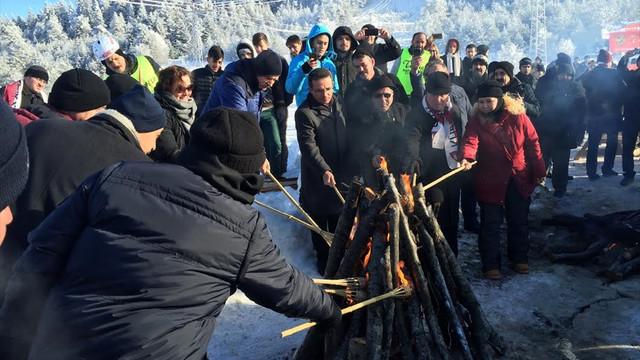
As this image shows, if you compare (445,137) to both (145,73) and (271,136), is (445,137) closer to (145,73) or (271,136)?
(271,136)

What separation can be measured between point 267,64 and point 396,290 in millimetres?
2447

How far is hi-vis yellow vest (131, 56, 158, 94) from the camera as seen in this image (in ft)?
18.9

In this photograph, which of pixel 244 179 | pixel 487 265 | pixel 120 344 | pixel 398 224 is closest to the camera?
pixel 120 344

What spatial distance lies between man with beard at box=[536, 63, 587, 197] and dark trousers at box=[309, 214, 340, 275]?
15.5ft

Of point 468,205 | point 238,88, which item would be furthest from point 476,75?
point 238,88

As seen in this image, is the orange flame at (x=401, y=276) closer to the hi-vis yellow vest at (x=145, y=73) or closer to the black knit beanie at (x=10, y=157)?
the black knit beanie at (x=10, y=157)

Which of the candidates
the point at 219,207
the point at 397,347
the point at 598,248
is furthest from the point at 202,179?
the point at 598,248

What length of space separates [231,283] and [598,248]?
16.8 ft

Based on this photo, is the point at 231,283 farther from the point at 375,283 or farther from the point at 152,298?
the point at 375,283

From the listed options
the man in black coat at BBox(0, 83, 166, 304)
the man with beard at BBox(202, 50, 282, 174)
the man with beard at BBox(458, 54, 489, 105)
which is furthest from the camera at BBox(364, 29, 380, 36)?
the man in black coat at BBox(0, 83, 166, 304)

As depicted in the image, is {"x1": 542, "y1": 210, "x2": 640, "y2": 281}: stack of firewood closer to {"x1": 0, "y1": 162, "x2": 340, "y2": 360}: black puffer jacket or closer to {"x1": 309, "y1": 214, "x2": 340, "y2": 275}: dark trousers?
{"x1": 309, "y1": 214, "x2": 340, "y2": 275}: dark trousers

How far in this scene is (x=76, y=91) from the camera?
2.66 m

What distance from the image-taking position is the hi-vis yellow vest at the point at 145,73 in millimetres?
5775

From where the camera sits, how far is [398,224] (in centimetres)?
311
